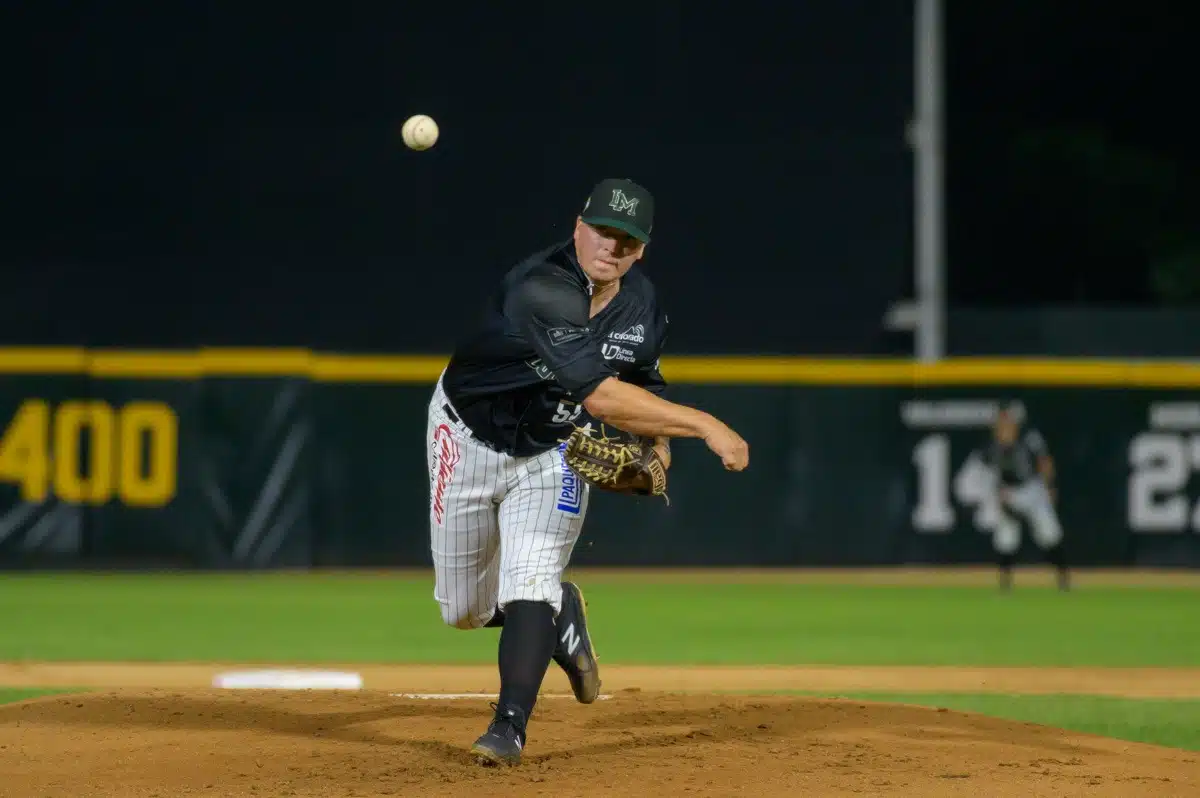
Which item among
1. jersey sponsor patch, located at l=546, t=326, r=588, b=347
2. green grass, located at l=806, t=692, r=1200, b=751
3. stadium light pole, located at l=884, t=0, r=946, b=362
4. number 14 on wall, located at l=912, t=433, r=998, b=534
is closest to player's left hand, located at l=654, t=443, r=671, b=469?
jersey sponsor patch, located at l=546, t=326, r=588, b=347

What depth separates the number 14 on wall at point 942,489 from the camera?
1611 cm

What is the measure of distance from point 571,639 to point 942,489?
1070 centimetres

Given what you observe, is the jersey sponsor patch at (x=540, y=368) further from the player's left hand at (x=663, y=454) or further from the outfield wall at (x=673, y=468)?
the outfield wall at (x=673, y=468)

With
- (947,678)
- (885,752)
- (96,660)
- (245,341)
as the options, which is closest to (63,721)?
(885,752)

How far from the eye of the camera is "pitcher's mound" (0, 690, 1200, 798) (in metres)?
5.02

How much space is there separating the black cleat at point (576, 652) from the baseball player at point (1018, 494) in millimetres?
9290

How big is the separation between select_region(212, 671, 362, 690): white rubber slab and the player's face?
274 cm

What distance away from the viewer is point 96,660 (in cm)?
925

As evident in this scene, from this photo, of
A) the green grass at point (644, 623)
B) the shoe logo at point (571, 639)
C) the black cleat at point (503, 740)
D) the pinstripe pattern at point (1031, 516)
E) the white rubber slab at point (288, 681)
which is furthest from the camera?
the pinstripe pattern at point (1031, 516)

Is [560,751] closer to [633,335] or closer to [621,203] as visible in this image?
[633,335]

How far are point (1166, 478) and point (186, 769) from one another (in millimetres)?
12397

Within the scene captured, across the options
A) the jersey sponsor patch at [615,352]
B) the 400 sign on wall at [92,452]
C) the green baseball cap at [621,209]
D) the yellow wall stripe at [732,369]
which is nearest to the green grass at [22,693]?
the jersey sponsor patch at [615,352]

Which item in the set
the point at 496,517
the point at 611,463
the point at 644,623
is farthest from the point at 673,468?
the point at 611,463

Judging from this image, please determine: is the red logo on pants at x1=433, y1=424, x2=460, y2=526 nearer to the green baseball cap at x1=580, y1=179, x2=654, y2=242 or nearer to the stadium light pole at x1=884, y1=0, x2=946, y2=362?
the green baseball cap at x1=580, y1=179, x2=654, y2=242
